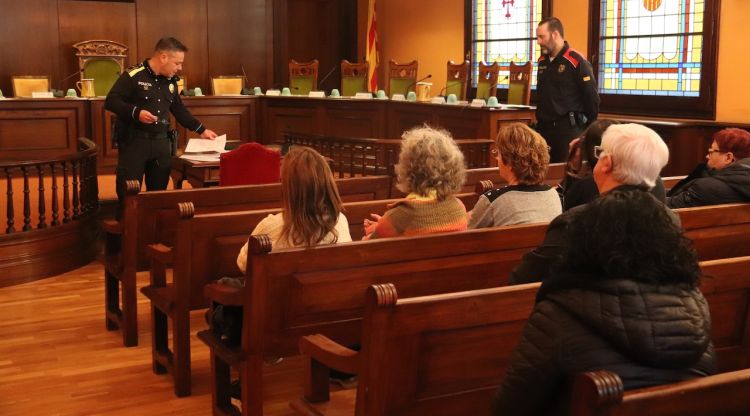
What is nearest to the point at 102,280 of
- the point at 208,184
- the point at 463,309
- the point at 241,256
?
the point at 208,184

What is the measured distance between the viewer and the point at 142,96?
19.4 feet

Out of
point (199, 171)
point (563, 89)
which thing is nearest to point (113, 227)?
point (199, 171)

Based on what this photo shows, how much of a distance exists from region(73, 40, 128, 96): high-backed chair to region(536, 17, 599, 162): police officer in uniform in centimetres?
→ 599

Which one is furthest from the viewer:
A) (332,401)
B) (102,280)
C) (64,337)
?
(102,280)

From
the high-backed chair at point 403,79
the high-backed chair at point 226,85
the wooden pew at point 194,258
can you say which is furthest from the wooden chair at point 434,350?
the high-backed chair at point 226,85

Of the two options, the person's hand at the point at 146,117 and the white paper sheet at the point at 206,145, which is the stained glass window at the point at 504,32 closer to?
the white paper sheet at the point at 206,145

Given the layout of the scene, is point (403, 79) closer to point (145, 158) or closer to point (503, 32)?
point (503, 32)

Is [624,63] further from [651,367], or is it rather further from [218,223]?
[651,367]

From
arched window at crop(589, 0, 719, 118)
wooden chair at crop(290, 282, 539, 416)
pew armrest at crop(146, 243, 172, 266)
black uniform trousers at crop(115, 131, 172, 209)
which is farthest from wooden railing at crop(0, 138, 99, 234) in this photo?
arched window at crop(589, 0, 719, 118)

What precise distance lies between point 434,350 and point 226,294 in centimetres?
106

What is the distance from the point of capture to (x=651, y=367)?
1703 millimetres

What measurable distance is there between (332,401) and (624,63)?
23.9ft

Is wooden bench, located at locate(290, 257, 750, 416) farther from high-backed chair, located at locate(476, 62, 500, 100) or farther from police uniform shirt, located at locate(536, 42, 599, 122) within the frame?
high-backed chair, located at locate(476, 62, 500, 100)

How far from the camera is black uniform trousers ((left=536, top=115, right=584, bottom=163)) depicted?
Result: 643 cm
